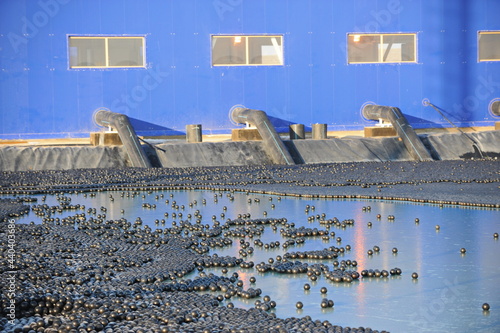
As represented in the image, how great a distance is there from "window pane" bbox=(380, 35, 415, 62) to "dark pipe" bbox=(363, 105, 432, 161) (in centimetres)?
253

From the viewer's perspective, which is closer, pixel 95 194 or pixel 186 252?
pixel 186 252

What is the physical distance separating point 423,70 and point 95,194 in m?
13.4

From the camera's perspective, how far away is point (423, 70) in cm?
2450

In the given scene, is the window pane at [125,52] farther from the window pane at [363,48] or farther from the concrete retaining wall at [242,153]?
the window pane at [363,48]

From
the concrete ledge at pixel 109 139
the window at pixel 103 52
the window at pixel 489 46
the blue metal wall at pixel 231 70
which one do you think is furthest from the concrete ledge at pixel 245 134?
the window at pixel 489 46

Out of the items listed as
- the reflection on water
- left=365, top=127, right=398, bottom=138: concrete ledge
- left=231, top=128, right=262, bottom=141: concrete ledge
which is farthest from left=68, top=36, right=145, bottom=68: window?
the reflection on water

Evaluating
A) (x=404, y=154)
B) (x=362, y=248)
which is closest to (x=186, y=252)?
(x=362, y=248)

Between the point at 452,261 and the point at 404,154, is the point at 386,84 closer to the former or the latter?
the point at 404,154

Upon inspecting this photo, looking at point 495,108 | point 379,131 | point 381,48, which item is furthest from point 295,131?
point 495,108

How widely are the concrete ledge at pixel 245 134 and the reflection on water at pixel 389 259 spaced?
856cm

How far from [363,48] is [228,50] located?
4.31 meters

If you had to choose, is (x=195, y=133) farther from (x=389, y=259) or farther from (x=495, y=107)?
(x=389, y=259)

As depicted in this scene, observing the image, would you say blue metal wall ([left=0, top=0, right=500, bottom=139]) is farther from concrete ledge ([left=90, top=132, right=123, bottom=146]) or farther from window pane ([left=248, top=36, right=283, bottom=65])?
concrete ledge ([left=90, top=132, right=123, bottom=146])

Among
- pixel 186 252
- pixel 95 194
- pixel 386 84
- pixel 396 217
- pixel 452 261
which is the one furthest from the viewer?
pixel 386 84
